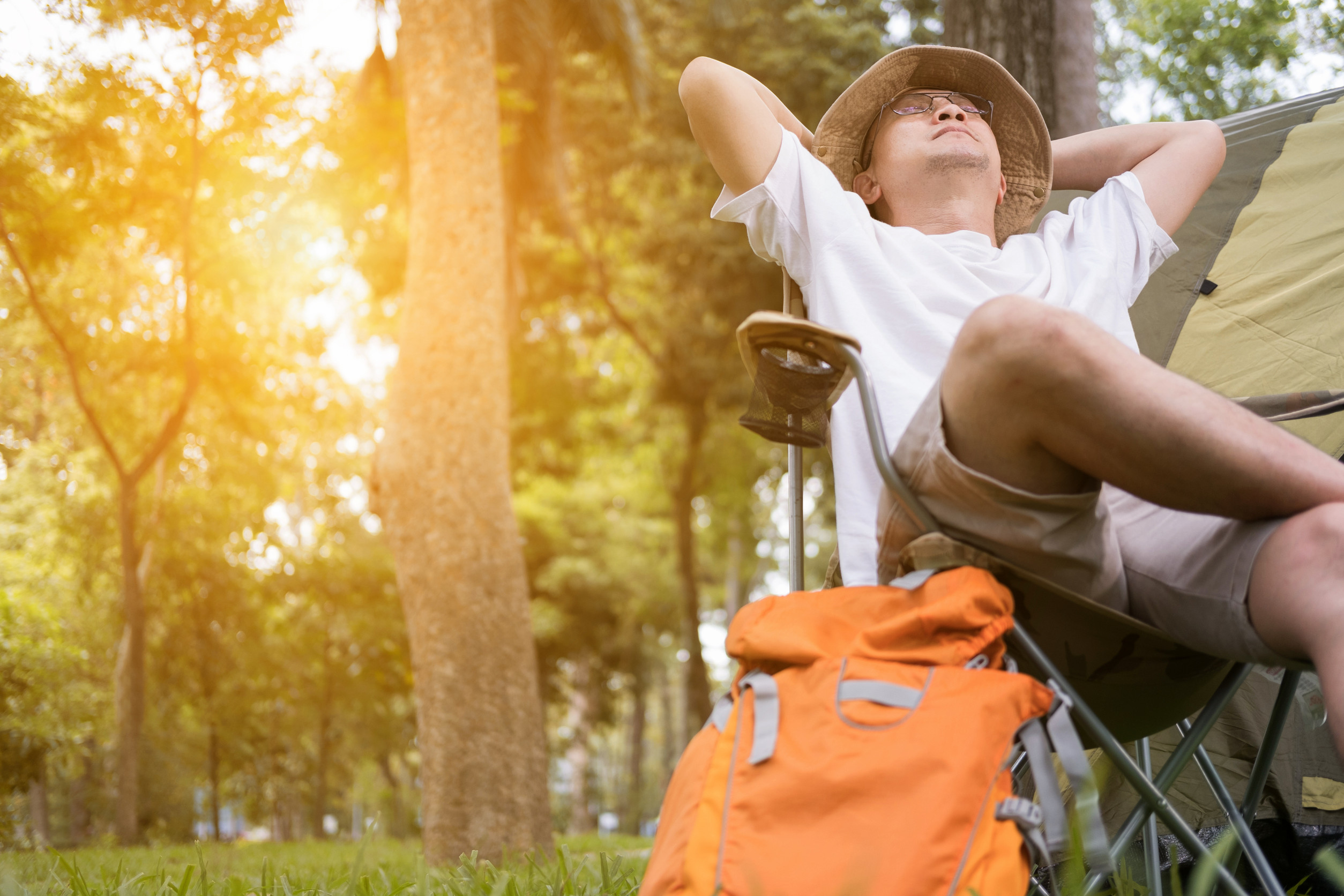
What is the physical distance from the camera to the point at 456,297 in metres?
4.80

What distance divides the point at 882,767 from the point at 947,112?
159cm

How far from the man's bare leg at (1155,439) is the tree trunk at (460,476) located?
340 cm

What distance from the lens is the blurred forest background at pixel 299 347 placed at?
6930 mm

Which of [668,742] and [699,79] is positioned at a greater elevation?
[699,79]

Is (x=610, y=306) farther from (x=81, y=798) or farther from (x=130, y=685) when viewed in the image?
(x=81, y=798)

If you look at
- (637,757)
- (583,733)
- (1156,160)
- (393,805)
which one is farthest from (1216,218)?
(393,805)

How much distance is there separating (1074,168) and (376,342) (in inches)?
409

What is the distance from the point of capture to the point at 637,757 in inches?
698

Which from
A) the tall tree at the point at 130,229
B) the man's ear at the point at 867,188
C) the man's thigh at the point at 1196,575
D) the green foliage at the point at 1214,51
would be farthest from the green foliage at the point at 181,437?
the green foliage at the point at 1214,51

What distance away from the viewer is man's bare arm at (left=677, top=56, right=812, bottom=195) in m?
1.94

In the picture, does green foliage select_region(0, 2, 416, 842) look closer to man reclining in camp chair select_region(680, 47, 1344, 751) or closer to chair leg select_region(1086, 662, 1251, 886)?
man reclining in camp chair select_region(680, 47, 1344, 751)

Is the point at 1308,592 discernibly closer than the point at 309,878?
Yes

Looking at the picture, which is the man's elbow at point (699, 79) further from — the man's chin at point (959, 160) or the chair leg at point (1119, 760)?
the chair leg at point (1119, 760)

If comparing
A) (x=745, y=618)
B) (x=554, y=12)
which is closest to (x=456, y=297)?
(x=745, y=618)
